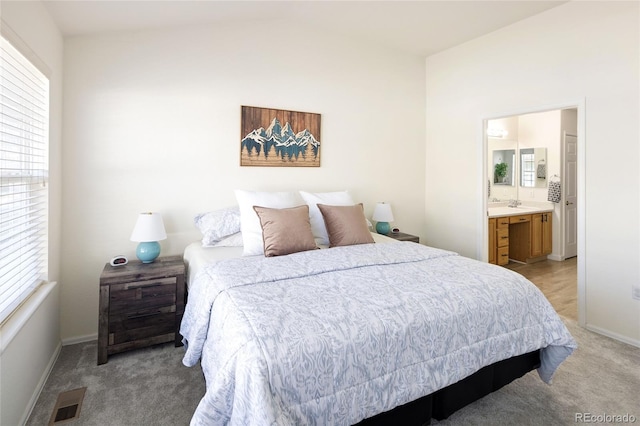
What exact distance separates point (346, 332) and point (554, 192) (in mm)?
5060

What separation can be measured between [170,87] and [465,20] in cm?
284

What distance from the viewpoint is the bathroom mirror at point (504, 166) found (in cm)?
548

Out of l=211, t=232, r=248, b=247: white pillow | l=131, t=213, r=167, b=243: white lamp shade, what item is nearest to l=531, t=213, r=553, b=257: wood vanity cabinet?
l=211, t=232, r=248, b=247: white pillow

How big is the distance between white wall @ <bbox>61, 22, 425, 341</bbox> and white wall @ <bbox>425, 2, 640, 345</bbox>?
1.24 metres

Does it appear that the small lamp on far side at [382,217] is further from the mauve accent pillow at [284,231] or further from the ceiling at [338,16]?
the ceiling at [338,16]

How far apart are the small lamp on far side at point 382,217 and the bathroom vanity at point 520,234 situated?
1565 mm

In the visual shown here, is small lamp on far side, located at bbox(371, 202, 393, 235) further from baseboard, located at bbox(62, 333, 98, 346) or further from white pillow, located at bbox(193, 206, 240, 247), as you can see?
baseboard, located at bbox(62, 333, 98, 346)

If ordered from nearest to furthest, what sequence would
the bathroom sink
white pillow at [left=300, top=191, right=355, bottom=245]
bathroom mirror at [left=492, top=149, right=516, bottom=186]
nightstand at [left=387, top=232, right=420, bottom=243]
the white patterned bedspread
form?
the white patterned bedspread → white pillow at [left=300, top=191, right=355, bottom=245] → nightstand at [left=387, top=232, right=420, bottom=243] → the bathroom sink → bathroom mirror at [left=492, top=149, right=516, bottom=186]

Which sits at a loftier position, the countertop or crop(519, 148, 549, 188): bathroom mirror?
crop(519, 148, 549, 188): bathroom mirror

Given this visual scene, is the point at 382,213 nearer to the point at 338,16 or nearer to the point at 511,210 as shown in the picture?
the point at 338,16

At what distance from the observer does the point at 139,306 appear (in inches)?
96.0

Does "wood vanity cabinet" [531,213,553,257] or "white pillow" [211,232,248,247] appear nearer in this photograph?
"white pillow" [211,232,248,247]

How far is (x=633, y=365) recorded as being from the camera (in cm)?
233

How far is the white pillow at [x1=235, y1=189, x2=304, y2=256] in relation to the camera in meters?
2.62
